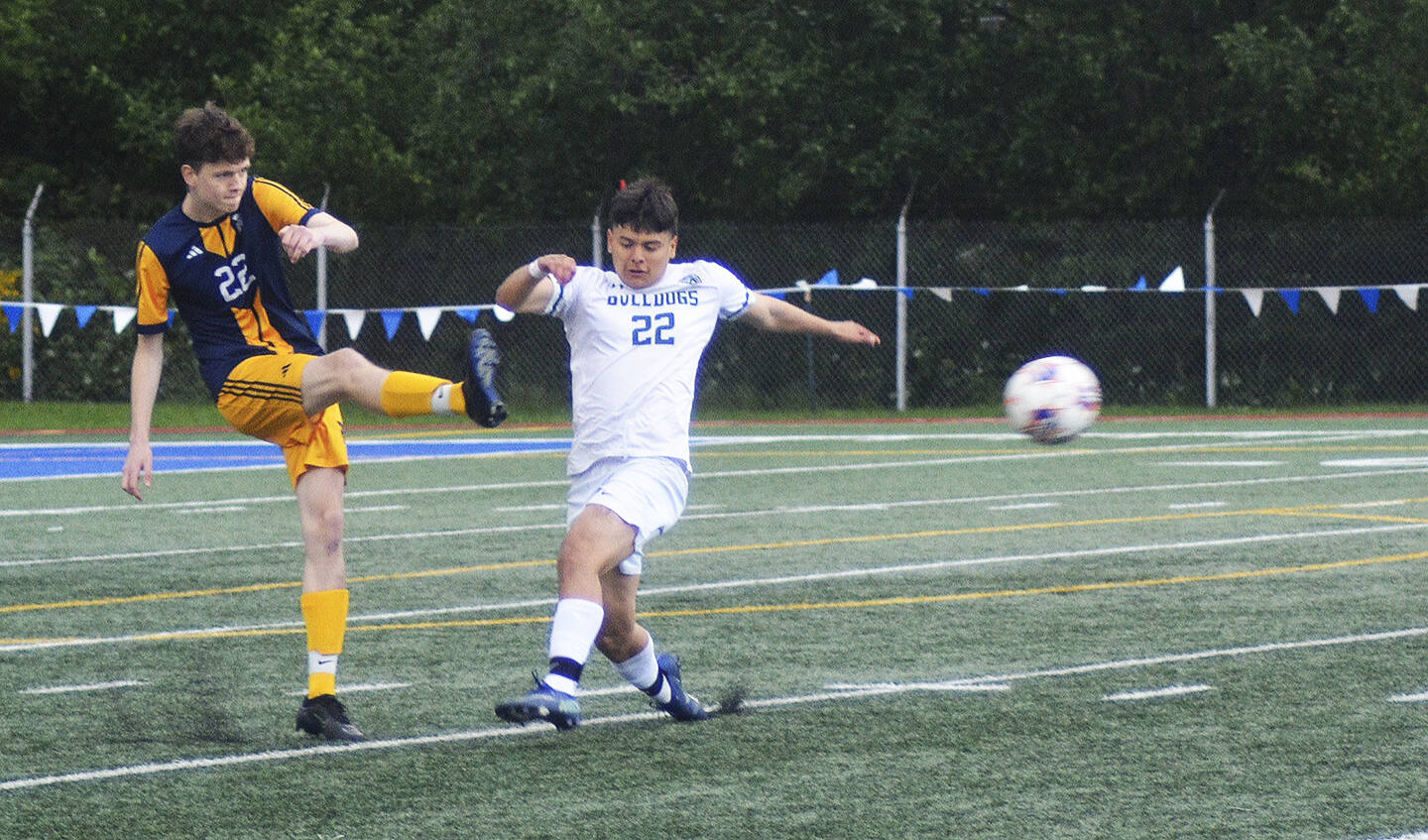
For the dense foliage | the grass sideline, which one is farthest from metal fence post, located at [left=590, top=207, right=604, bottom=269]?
the dense foliage

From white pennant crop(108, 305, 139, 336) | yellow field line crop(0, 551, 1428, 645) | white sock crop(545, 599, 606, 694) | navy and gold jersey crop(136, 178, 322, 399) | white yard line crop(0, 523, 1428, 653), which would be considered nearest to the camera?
white sock crop(545, 599, 606, 694)

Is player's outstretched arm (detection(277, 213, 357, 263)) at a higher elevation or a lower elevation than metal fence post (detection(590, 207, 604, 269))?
higher

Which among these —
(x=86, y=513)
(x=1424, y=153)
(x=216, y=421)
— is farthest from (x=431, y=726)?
(x=1424, y=153)

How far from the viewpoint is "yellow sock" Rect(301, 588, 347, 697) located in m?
6.39

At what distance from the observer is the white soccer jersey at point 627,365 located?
6309 millimetres

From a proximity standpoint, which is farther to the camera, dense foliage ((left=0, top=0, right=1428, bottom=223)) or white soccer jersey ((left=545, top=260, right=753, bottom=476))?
dense foliage ((left=0, top=0, right=1428, bottom=223))

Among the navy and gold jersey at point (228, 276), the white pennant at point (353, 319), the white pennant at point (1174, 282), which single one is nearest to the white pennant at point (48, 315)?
the white pennant at point (353, 319)

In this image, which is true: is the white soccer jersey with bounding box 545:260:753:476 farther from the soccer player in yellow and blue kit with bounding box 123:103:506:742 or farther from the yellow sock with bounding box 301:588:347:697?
the yellow sock with bounding box 301:588:347:697

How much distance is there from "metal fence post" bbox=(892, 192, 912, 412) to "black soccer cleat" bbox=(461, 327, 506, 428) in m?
18.2

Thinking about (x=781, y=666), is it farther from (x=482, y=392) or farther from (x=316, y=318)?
(x=316, y=318)

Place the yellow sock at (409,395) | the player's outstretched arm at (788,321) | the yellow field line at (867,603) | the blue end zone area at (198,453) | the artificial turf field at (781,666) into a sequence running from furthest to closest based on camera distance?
the blue end zone area at (198,453), the yellow field line at (867,603), the player's outstretched arm at (788,321), the yellow sock at (409,395), the artificial turf field at (781,666)

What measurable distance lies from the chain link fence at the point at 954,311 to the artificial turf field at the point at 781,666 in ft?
31.3

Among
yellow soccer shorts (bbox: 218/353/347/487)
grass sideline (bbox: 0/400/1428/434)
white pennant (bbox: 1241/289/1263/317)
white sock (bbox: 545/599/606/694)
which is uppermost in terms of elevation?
yellow soccer shorts (bbox: 218/353/347/487)

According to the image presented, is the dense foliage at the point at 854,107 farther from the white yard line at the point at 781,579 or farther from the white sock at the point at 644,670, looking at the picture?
the white sock at the point at 644,670
